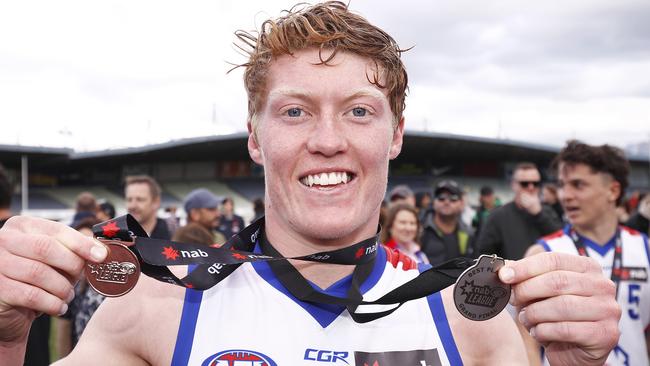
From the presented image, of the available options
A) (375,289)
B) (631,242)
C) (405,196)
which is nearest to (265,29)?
(375,289)

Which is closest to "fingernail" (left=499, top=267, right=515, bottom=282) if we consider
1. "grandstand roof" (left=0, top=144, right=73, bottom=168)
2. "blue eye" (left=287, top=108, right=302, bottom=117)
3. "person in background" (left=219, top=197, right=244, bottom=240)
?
"blue eye" (left=287, top=108, right=302, bottom=117)

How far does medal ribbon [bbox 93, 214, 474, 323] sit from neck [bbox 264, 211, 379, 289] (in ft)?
0.12

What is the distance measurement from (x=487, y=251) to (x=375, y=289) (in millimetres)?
3553

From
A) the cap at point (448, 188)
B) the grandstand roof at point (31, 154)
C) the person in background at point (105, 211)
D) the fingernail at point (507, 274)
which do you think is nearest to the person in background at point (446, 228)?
the cap at point (448, 188)

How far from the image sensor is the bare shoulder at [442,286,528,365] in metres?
1.76

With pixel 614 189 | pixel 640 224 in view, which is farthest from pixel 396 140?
pixel 640 224

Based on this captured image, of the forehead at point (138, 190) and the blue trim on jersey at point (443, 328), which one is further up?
the forehead at point (138, 190)

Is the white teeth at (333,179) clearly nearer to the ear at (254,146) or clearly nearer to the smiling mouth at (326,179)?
the smiling mouth at (326,179)

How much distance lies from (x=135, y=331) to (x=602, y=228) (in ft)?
10.9

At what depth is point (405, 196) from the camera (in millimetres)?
7137

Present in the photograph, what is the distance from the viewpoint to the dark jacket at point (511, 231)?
5141 millimetres

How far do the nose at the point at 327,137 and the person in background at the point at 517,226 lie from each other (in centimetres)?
371

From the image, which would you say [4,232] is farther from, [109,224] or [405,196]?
[405,196]

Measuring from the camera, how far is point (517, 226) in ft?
17.3
